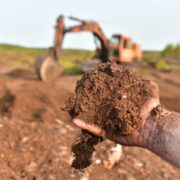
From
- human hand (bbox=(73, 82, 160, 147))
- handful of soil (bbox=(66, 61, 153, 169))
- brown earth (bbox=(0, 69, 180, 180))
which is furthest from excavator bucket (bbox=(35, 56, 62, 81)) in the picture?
human hand (bbox=(73, 82, 160, 147))

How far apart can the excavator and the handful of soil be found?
14.4 meters

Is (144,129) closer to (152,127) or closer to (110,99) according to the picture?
(152,127)

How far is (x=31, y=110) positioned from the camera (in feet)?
34.6

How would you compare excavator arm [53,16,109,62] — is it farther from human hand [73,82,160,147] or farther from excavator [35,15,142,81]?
human hand [73,82,160,147]

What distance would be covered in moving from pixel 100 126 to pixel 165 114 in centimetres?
53

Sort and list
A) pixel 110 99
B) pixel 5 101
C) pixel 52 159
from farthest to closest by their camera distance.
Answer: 1. pixel 5 101
2. pixel 52 159
3. pixel 110 99

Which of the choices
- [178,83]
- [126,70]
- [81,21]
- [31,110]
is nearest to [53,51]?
[81,21]

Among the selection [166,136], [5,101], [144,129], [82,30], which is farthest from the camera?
[82,30]

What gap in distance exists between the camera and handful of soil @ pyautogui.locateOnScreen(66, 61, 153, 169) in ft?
10.6

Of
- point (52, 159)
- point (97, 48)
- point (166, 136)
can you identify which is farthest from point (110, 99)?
point (97, 48)

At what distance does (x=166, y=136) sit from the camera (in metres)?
3.13

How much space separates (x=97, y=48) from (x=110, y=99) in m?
17.8

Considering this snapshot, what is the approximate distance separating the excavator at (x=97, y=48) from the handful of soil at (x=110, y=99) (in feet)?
47.1

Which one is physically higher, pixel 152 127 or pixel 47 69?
pixel 152 127
